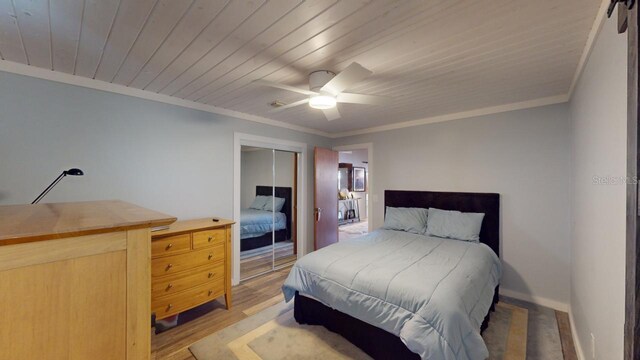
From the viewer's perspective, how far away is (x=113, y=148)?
2438mm

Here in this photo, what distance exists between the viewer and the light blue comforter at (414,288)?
1.58 metres

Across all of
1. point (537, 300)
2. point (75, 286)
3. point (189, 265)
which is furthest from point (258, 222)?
point (537, 300)

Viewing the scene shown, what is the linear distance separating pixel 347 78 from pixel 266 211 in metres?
2.63

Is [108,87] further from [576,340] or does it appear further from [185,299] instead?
[576,340]

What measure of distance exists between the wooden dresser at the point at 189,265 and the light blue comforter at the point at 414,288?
2.76 feet

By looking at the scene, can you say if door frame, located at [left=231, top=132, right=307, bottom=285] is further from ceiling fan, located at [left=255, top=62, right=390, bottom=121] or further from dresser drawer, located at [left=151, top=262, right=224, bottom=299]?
ceiling fan, located at [left=255, top=62, right=390, bottom=121]

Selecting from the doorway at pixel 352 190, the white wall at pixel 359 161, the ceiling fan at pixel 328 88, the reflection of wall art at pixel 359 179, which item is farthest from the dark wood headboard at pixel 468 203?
the reflection of wall art at pixel 359 179

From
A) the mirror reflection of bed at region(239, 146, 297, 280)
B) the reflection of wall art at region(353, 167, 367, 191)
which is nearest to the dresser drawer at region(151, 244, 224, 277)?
the mirror reflection of bed at region(239, 146, 297, 280)

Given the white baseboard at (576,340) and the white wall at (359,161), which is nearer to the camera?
the white baseboard at (576,340)

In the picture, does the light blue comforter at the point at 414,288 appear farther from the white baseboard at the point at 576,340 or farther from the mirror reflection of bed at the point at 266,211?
the mirror reflection of bed at the point at 266,211

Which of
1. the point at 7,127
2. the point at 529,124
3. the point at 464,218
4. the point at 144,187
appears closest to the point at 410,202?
the point at 464,218

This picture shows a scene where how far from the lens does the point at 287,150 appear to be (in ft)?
13.3

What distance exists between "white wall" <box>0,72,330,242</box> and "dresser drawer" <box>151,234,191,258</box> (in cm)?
56

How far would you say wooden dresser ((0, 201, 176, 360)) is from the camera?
67 cm
